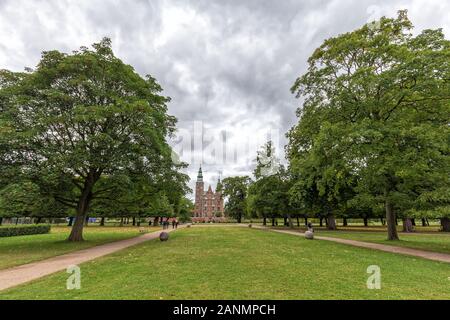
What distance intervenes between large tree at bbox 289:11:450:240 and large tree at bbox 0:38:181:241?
12728 millimetres

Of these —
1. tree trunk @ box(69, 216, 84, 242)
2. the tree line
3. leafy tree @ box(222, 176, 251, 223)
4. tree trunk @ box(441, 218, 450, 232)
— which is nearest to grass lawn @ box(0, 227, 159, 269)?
tree trunk @ box(69, 216, 84, 242)

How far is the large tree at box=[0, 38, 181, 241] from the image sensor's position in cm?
1612

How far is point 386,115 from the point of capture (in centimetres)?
1714

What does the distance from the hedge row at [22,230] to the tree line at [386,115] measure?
1228 inches

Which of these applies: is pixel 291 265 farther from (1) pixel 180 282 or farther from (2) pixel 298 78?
(2) pixel 298 78

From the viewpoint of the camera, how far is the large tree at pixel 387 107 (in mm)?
13516

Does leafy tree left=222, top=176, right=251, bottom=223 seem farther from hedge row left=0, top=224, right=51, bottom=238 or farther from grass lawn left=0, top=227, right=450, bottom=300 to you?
grass lawn left=0, top=227, right=450, bottom=300

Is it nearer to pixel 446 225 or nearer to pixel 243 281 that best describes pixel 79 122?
pixel 243 281

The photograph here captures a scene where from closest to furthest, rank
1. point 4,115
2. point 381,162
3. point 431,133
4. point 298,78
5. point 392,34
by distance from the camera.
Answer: point 431,133, point 381,162, point 4,115, point 392,34, point 298,78

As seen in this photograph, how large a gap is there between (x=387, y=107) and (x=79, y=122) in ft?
68.1

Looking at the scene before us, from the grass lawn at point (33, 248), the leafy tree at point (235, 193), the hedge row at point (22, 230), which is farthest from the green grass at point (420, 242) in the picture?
the leafy tree at point (235, 193)
